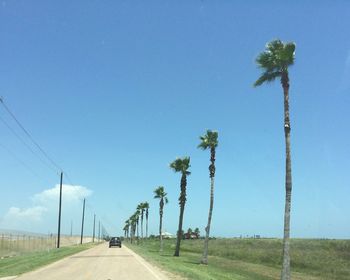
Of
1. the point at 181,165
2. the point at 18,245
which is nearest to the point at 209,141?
the point at 181,165

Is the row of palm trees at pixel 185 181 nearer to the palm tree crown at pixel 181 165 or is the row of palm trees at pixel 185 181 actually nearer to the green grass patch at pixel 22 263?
the palm tree crown at pixel 181 165

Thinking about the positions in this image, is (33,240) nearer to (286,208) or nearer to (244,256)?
(244,256)

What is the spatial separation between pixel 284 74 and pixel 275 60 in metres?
0.82

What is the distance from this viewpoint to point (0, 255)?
162 ft

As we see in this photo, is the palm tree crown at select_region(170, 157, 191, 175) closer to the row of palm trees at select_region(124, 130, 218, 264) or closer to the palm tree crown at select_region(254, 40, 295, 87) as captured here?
the row of palm trees at select_region(124, 130, 218, 264)

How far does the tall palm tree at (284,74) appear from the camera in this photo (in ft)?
85.0

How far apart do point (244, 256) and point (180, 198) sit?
1081cm

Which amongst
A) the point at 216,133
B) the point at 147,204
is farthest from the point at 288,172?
the point at 147,204

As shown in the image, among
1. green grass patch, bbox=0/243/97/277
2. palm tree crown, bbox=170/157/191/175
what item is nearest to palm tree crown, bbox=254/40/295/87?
green grass patch, bbox=0/243/97/277

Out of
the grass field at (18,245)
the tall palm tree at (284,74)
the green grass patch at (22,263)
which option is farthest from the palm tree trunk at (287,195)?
the grass field at (18,245)

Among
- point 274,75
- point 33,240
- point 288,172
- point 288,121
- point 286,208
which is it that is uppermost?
point 274,75

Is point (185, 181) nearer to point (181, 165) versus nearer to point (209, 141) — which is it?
point (181, 165)

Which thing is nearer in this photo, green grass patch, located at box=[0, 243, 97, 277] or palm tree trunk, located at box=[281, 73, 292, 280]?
palm tree trunk, located at box=[281, 73, 292, 280]

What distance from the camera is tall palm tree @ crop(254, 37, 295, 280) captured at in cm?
2591
